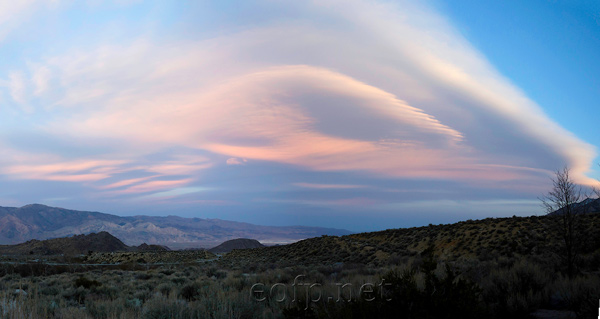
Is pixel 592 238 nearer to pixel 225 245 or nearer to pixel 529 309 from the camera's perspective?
pixel 529 309

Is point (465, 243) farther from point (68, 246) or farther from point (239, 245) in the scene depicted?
point (239, 245)

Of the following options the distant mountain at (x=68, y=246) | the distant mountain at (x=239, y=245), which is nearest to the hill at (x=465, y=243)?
the distant mountain at (x=68, y=246)

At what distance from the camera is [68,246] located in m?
78.9

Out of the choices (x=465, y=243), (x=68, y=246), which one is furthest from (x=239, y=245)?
(x=465, y=243)

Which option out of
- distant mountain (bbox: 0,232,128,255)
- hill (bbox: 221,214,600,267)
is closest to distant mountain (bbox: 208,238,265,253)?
distant mountain (bbox: 0,232,128,255)

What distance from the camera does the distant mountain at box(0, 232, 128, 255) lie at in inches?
2904

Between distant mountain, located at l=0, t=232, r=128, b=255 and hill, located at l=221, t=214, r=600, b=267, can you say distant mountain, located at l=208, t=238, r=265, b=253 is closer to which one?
distant mountain, located at l=0, t=232, r=128, b=255

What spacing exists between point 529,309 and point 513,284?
1594mm

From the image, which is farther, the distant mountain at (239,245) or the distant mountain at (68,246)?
the distant mountain at (239,245)

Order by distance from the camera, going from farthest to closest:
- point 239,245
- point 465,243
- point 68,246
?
point 239,245 < point 68,246 < point 465,243

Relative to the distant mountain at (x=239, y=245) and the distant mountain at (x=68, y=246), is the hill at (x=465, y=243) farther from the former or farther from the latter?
the distant mountain at (x=239, y=245)

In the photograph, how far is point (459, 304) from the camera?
474 cm

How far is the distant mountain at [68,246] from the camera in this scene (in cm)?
7375

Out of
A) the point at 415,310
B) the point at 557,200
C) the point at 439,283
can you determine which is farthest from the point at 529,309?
the point at 557,200
